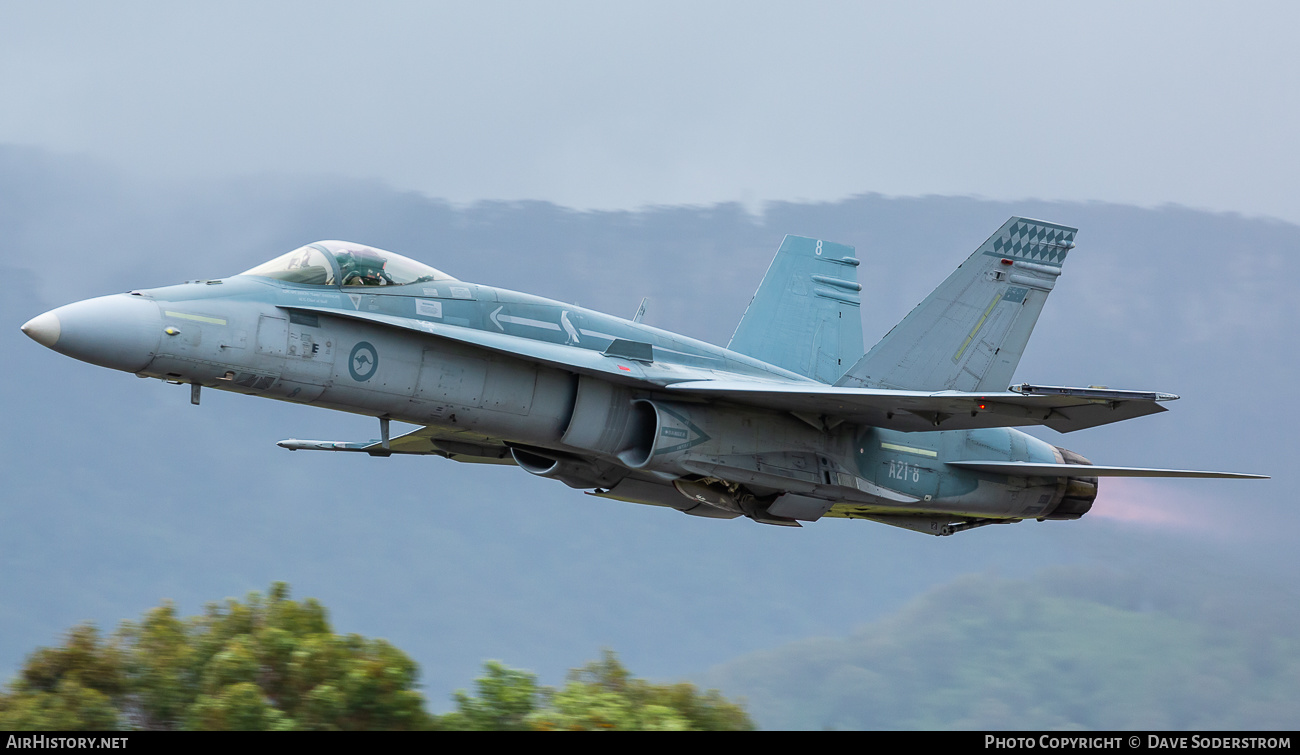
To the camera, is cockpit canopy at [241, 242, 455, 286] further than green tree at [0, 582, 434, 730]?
No

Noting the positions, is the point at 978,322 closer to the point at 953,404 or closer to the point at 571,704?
the point at 953,404

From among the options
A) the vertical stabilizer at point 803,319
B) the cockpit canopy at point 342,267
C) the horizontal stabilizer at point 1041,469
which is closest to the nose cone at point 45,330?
the cockpit canopy at point 342,267

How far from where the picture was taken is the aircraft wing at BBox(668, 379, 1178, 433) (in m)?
10.6

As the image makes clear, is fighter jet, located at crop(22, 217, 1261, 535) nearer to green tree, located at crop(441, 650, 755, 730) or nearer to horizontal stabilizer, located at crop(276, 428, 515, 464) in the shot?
horizontal stabilizer, located at crop(276, 428, 515, 464)

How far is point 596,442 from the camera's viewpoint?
1145 cm

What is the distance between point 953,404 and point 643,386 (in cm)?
301

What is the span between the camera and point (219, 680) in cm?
1119

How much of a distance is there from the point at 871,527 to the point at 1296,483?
35.6 m

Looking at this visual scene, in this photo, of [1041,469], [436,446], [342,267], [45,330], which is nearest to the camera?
[45,330]

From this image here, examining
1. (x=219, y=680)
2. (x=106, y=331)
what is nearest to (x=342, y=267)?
(x=106, y=331)

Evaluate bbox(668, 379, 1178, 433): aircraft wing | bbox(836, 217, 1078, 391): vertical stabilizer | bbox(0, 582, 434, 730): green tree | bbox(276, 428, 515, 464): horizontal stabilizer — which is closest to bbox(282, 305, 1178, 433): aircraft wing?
bbox(668, 379, 1178, 433): aircraft wing

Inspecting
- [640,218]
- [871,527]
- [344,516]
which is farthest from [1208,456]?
[344,516]

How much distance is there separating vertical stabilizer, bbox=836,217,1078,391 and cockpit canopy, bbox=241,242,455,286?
5.48 m

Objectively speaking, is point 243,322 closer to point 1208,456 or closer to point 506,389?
point 506,389
